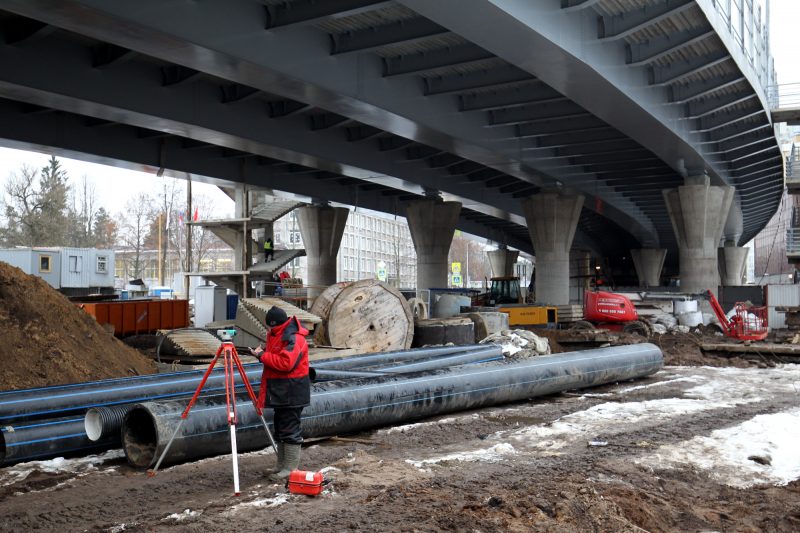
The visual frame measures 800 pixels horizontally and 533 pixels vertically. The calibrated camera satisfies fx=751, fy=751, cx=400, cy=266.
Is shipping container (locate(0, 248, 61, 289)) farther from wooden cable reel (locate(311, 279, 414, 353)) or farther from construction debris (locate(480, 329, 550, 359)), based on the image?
construction debris (locate(480, 329, 550, 359))

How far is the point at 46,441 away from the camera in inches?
319

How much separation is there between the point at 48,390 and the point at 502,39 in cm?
1098

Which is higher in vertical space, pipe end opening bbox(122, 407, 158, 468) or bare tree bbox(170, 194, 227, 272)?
bare tree bbox(170, 194, 227, 272)

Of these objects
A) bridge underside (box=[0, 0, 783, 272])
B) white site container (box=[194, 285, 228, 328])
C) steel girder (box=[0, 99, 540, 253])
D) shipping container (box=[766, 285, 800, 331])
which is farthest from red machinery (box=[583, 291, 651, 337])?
steel girder (box=[0, 99, 540, 253])

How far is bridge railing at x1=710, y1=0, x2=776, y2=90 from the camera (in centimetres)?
2091

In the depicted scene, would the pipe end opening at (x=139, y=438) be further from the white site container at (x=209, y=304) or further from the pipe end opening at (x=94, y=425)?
the white site container at (x=209, y=304)

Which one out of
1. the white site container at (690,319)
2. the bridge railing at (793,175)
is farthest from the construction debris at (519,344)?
the bridge railing at (793,175)

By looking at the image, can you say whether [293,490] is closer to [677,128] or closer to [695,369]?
[695,369]

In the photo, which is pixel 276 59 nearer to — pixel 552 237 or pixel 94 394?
pixel 94 394

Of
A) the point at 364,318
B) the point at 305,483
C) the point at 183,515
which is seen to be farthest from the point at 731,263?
the point at 183,515

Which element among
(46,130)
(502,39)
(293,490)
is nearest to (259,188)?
(46,130)

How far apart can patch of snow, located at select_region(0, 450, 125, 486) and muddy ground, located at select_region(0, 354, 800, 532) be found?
3 centimetres

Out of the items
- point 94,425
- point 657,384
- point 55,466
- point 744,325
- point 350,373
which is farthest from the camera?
point 744,325

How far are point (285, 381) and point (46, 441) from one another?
302 centimetres
